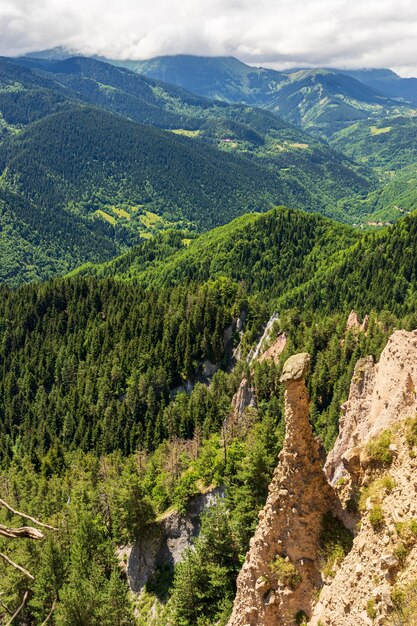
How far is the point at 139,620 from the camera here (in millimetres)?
59469

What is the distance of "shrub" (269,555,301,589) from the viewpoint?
94.5 ft

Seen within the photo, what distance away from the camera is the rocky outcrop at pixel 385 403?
30.0 m

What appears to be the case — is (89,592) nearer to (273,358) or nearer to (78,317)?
(273,358)

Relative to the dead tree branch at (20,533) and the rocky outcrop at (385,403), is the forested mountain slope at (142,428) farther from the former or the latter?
the dead tree branch at (20,533)

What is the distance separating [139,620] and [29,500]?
40.1 meters

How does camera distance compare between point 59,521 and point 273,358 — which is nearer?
point 59,521

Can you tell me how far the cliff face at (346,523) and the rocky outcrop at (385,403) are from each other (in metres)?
0.14

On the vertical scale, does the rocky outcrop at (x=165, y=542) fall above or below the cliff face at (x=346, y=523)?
below

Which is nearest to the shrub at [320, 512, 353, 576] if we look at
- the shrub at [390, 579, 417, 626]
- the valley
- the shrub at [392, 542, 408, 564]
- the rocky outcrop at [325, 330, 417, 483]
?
the valley

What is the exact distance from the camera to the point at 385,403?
35.6 metres

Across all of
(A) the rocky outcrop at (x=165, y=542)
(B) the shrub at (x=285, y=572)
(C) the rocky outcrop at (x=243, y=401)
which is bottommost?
(A) the rocky outcrop at (x=165, y=542)

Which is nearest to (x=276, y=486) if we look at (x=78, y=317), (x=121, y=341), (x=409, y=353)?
(x=409, y=353)

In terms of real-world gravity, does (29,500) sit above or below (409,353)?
below

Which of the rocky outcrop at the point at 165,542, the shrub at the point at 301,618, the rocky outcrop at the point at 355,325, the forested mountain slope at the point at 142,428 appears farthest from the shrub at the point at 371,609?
the rocky outcrop at the point at 355,325
